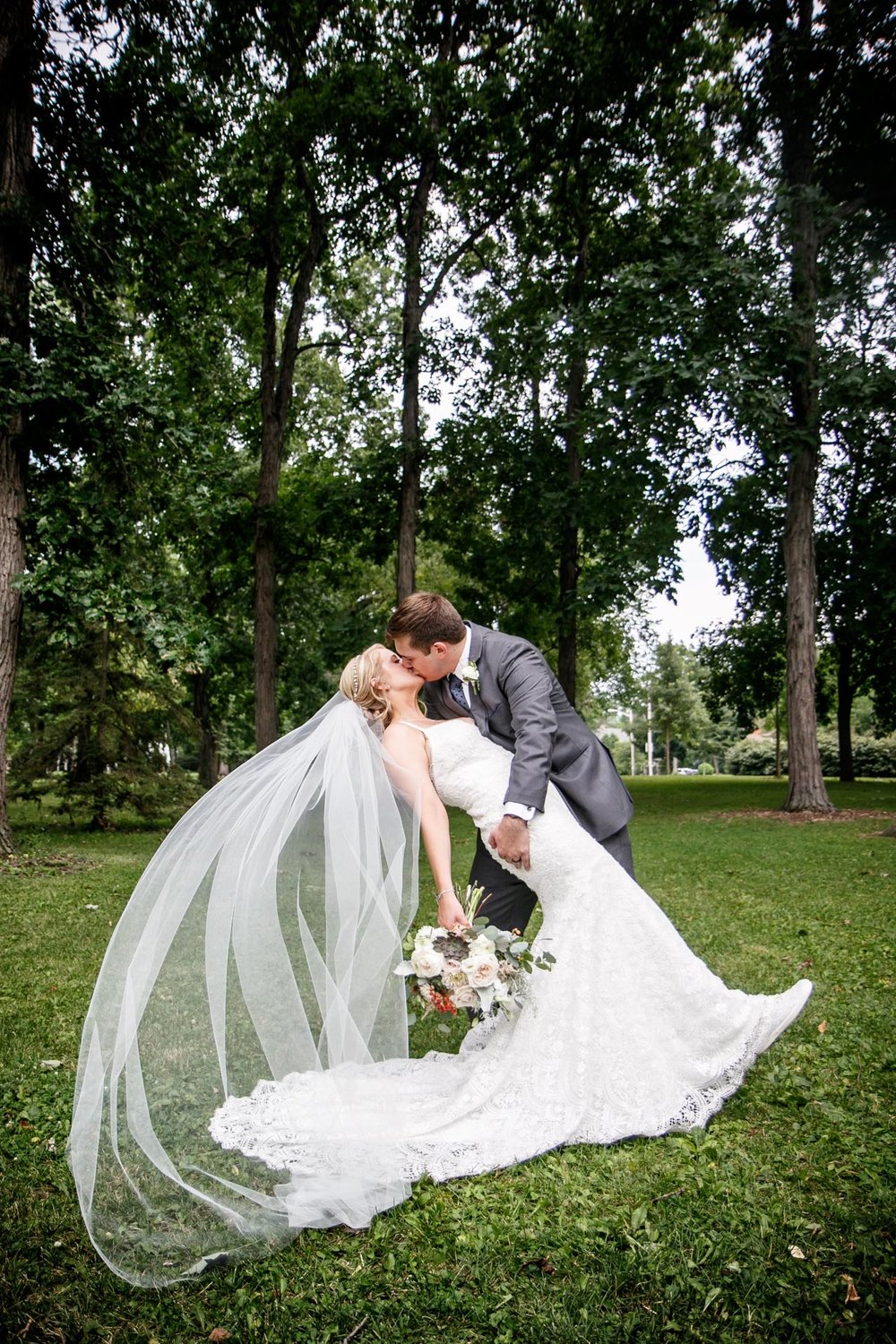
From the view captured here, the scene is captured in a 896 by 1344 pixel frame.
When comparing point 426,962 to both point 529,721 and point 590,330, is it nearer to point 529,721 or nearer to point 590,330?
point 529,721

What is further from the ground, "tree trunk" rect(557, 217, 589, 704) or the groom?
"tree trunk" rect(557, 217, 589, 704)

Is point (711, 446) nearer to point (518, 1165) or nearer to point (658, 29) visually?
point (658, 29)

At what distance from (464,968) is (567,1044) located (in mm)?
728

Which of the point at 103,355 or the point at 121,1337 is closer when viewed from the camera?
the point at 121,1337

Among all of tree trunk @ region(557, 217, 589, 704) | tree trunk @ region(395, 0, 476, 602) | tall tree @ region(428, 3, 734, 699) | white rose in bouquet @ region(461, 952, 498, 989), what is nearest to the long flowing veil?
white rose in bouquet @ region(461, 952, 498, 989)

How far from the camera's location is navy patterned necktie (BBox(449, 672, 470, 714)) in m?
4.25

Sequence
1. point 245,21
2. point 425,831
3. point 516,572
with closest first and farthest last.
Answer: point 425,831
point 245,21
point 516,572

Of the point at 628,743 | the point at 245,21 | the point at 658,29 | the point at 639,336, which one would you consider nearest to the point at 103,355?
the point at 245,21

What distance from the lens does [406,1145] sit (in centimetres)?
355

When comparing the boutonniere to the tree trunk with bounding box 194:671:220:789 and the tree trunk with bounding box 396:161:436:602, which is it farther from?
the tree trunk with bounding box 194:671:220:789

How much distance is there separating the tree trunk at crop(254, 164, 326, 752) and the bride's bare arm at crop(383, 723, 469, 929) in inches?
559

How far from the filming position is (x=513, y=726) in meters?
4.06

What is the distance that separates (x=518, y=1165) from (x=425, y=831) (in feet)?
4.68

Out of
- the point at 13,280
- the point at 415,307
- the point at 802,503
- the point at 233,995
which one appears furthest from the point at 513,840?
the point at 415,307
